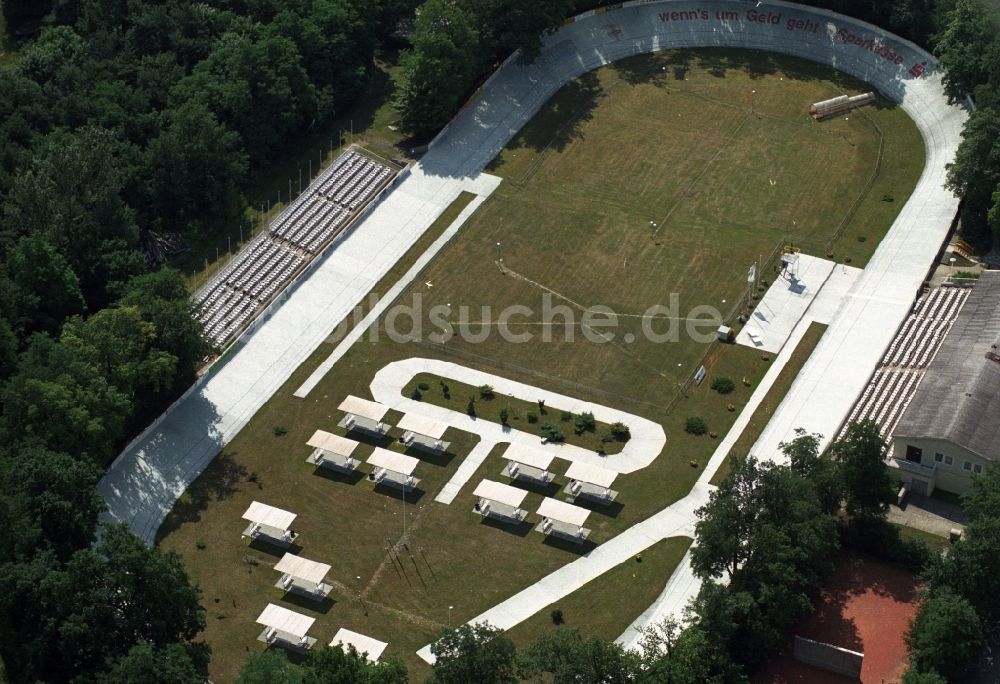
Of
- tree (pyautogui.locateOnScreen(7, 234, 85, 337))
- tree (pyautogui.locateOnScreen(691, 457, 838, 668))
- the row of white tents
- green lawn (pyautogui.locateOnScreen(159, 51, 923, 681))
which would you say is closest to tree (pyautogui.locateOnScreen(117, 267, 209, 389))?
tree (pyautogui.locateOnScreen(7, 234, 85, 337))

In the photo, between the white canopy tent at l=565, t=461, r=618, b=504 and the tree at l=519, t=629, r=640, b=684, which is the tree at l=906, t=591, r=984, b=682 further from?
the white canopy tent at l=565, t=461, r=618, b=504

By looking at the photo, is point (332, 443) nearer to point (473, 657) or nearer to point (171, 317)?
point (171, 317)

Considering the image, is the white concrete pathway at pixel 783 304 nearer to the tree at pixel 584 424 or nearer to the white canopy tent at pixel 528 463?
the tree at pixel 584 424

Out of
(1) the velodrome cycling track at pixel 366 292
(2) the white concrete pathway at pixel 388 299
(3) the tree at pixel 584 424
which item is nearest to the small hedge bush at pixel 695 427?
(1) the velodrome cycling track at pixel 366 292

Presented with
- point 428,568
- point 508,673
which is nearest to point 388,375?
point 428,568

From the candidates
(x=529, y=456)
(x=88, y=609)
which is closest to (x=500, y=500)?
(x=529, y=456)
